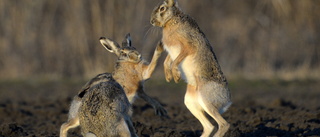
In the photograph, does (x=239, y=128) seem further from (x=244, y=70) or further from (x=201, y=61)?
(x=244, y=70)

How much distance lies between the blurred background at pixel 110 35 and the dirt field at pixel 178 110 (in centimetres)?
140

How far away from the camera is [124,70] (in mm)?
7742

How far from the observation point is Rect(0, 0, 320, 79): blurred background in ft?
52.0

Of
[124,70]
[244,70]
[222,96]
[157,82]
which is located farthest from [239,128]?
[244,70]

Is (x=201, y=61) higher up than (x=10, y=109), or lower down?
lower down

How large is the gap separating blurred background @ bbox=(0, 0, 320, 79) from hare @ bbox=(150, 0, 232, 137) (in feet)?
26.9

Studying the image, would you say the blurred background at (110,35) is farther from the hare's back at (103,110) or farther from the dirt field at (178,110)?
the hare's back at (103,110)

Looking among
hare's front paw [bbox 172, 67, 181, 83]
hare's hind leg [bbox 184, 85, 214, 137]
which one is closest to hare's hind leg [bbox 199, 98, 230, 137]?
hare's hind leg [bbox 184, 85, 214, 137]

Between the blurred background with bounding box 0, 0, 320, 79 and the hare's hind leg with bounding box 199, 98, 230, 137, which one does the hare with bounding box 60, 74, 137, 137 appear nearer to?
the hare's hind leg with bounding box 199, 98, 230, 137

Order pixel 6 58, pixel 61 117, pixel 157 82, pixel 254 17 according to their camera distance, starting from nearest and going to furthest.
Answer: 1. pixel 61 117
2. pixel 157 82
3. pixel 6 58
4. pixel 254 17

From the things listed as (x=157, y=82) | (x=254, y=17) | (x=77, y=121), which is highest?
(x=254, y=17)

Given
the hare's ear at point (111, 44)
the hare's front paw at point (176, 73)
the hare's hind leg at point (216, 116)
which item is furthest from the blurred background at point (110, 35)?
the hare's hind leg at point (216, 116)

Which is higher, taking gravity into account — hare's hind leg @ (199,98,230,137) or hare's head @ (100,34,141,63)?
hare's head @ (100,34,141,63)

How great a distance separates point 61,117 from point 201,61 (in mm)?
3297
